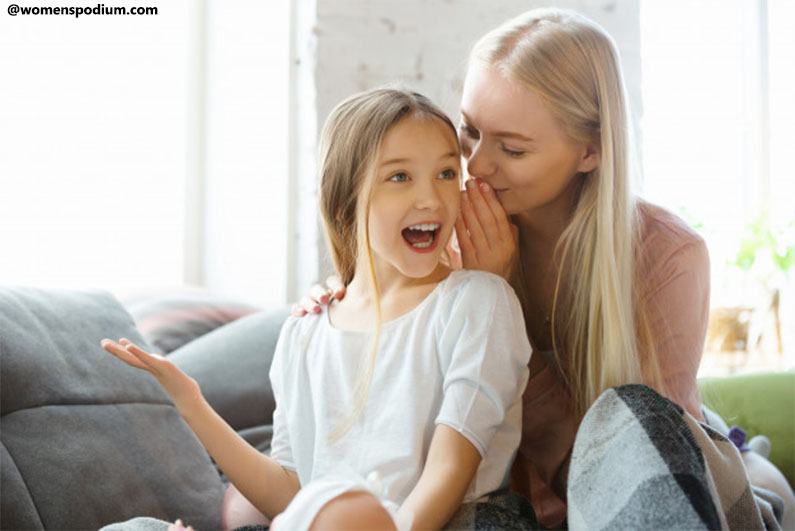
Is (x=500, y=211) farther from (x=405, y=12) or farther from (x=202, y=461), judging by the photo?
(x=405, y=12)

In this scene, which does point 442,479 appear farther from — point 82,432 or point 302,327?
point 82,432

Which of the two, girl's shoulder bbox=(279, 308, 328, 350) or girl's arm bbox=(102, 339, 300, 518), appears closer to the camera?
girl's arm bbox=(102, 339, 300, 518)

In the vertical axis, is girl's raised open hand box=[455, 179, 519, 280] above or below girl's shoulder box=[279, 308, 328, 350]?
above

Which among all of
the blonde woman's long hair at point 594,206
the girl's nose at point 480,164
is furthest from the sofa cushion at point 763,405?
the girl's nose at point 480,164

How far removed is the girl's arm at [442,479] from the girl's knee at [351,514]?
0.18m

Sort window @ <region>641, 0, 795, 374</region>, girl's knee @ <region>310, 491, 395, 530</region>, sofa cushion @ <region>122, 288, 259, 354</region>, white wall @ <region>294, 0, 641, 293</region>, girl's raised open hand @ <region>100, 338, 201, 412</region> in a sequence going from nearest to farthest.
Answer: girl's knee @ <region>310, 491, 395, 530</region> < girl's raised open hand @ <region>100, 338, 201, 412</region> < sofa cushion @ <region>122, 288, 259, 354</region> < white wall @ <region>294, 0, 641, 293</region> < window @ <region>641, 0, 795, 374</region>

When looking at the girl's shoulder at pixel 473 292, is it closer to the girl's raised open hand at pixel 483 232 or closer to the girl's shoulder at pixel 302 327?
the girl's raised open hand at pixel 483 232

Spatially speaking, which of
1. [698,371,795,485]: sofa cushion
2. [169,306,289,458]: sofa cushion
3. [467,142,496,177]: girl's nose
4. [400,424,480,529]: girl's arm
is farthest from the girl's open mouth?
[698,371,795,485]: sofa cushion

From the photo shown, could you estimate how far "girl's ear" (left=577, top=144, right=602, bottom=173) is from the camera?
A: 1428 millimetres

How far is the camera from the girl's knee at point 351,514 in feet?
Answer: 2.81

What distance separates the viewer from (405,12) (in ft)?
8.11

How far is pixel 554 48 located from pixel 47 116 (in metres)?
1.65

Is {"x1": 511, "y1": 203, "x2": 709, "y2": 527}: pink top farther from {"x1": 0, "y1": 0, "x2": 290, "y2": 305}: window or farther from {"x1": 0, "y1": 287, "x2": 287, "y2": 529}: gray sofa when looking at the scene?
{"x1": 0, "y1": 0, "x2": 290, "y2": 305}: window

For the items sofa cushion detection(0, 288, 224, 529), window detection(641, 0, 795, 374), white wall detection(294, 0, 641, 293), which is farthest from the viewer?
window detection(641, 0, 795, 374)
